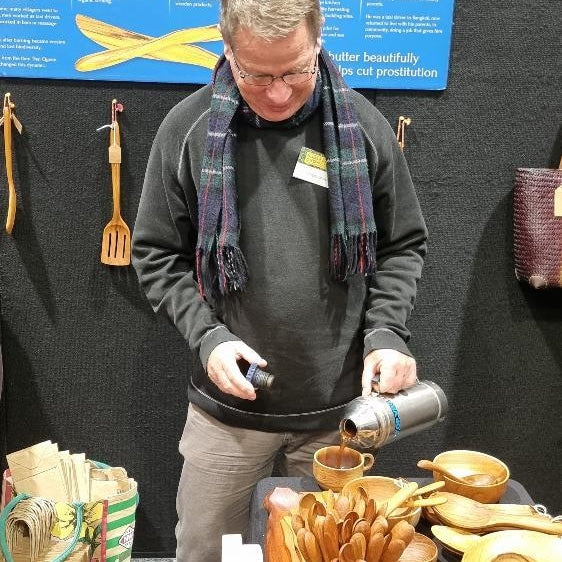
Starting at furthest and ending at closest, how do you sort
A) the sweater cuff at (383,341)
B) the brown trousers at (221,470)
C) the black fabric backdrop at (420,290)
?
the black fabric backdrop at (420,290) < the brown trousers at (221,470) < the sweater cuff at (383,341)

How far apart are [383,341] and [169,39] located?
116 centimetres

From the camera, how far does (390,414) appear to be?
4.34 feet

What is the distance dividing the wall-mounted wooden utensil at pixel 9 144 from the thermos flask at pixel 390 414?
1354 millimetres

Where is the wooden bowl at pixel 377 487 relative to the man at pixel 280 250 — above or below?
below

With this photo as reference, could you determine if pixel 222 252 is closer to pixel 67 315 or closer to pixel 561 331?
pixel 67 315

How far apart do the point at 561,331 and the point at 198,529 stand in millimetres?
1406

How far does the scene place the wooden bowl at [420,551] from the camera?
3.72ft

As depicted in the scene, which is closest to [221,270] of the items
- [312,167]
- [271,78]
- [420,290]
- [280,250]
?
[280,250]

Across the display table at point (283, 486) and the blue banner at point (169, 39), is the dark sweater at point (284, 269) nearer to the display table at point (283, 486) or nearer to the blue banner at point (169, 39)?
the display table at point (283, 486)

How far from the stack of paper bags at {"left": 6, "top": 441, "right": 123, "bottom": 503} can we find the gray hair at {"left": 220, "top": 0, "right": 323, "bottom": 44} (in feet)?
4.78

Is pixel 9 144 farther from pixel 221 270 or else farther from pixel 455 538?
pixel 455 538

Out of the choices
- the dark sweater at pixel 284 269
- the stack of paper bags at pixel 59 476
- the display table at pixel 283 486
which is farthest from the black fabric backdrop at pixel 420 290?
the display table at pixel 283 486

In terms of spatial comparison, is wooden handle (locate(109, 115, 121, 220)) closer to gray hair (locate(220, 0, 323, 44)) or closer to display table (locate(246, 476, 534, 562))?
gray hair (locate(220, 0, 323, 44))

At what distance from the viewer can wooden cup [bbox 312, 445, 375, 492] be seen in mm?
1307
